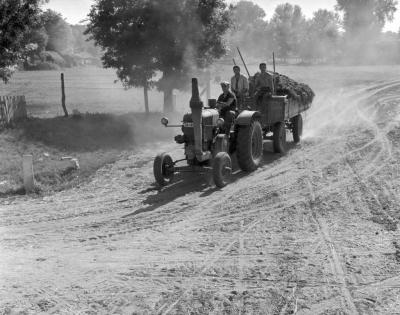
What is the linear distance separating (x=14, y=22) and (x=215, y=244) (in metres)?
9.22

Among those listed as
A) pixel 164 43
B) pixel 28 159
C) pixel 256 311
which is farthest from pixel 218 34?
pixel 256 311

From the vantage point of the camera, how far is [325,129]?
15273mm

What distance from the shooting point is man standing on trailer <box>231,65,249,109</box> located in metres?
10.6

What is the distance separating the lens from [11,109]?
47.9 ft

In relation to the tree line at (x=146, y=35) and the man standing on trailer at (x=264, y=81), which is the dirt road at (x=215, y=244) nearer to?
the man standing on trailer at (x=264, y=81)

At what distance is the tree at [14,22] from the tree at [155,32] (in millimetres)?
4113

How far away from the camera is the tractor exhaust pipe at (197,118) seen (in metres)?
8.66

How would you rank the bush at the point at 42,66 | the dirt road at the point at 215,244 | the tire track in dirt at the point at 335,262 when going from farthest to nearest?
the bush at the point at 42,66 < the dirt road at the point at 215,244 < the tire track in dirt at the point at 335,262

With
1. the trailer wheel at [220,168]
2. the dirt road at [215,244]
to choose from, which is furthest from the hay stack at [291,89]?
the trailer wheel at [220,168]

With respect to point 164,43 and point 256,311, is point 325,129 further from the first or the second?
point 256,311

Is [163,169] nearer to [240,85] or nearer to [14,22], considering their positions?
[240,85]

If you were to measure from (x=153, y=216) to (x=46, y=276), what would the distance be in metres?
2.34

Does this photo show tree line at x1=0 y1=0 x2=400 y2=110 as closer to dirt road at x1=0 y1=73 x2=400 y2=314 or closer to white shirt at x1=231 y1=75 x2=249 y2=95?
dirt road at x1=0 y1=73 x2=400 y2=314

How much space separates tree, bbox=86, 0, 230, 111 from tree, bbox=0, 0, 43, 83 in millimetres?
Result: 4113
